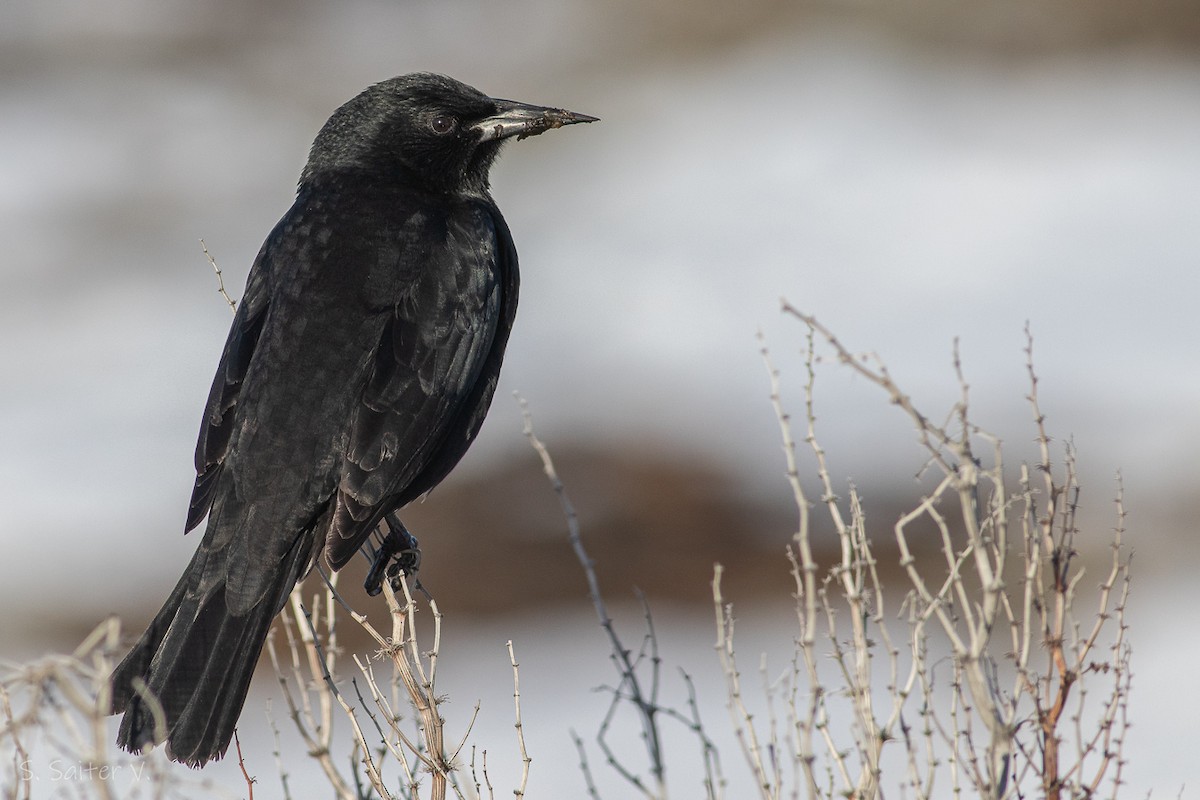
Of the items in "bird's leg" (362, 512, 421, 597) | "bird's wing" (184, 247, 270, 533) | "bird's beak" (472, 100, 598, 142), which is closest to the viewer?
"bird's wing" (184, 247, 270, 533)

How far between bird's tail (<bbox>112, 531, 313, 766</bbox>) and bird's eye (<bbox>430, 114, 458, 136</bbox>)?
1513mm

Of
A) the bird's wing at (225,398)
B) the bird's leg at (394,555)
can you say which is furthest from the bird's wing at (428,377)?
the bird's wing at (225,398)

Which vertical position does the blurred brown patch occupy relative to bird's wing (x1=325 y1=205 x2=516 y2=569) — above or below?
above

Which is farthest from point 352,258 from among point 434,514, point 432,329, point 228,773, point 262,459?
point 434,514

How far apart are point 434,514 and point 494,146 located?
8032 millimetres

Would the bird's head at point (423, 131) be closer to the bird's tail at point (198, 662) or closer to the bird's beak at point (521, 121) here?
the bird's beak at point (521, 121)

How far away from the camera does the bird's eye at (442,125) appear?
4598 millimetres

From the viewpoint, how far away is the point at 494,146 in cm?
473

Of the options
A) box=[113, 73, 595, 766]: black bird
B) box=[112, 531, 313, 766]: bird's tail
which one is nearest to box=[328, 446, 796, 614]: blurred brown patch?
box=[113, 73, 595, 766]: black bird

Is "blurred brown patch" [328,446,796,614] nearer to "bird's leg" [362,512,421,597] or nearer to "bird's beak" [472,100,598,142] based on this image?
"bird's leg" [362,512,421,597]

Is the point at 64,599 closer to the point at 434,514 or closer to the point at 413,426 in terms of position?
the point at 434,514

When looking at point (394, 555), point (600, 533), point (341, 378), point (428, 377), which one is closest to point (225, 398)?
point (341, 378)

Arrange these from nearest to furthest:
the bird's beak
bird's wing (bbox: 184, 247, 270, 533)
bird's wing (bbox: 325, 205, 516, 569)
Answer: bird's wing (bbox: 325, 205, 516, 569) < bird's wing (bbox: 184, 247, 270, 533) < the bird's beak

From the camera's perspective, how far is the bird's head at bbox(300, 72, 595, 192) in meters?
4.59
